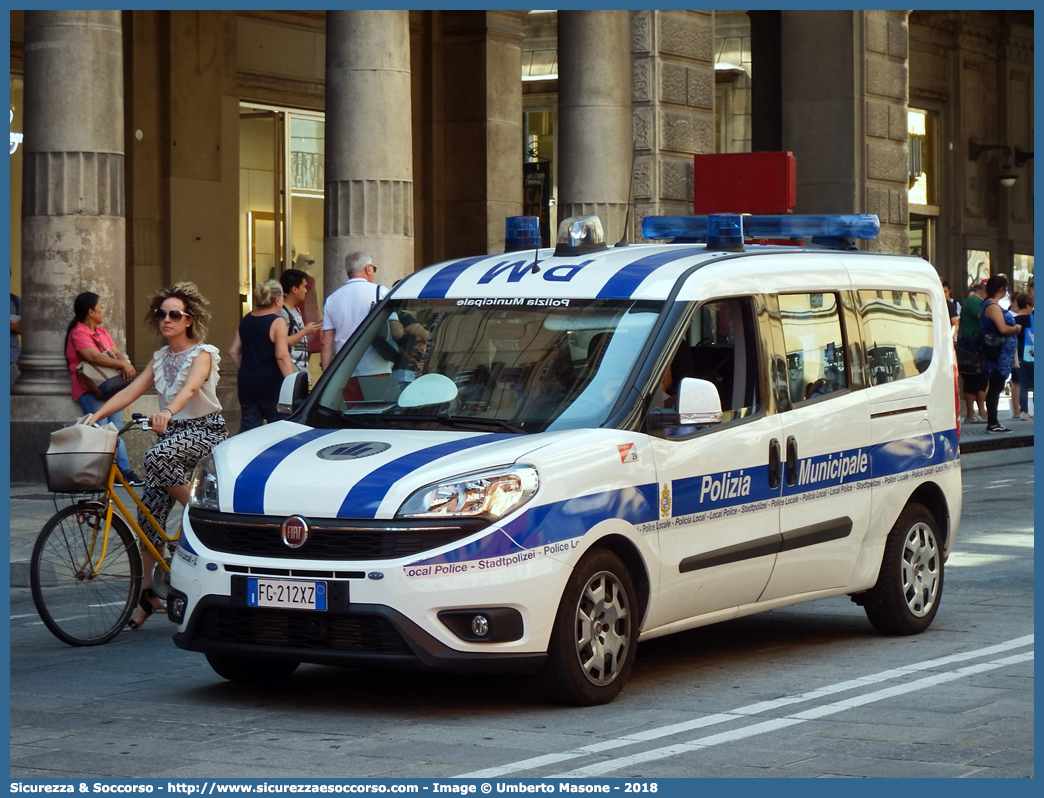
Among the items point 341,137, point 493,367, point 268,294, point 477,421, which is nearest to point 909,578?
point 493,367

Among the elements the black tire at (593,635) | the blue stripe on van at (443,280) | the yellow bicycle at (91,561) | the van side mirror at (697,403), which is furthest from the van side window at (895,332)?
the yellow bicycle at (91,561)

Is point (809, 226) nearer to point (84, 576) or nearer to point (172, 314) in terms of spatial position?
point (172, 314)

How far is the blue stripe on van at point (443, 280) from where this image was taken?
8180 millimetres

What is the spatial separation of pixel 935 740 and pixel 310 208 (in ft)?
64.5

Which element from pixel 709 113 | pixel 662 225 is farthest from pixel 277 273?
pixel 662 225

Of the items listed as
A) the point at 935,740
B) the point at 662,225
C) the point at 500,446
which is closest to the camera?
the point at 935,740

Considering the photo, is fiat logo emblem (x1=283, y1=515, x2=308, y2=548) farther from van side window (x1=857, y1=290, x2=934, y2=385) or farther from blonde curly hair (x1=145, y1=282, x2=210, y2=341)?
van side window (x1=857, y1=290, x2=934, y2=385)

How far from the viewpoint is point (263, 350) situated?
13.7 m

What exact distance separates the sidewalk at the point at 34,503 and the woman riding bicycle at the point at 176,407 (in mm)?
Answer: 215

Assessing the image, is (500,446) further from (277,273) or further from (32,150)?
(277,273)

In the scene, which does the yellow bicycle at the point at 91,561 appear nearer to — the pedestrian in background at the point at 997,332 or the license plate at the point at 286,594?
the license plate at the point at 286,594

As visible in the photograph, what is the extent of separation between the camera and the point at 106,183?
1614cm

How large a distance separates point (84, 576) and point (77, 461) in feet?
1.83

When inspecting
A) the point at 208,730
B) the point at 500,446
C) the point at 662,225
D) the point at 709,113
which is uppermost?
the point at 709,113
